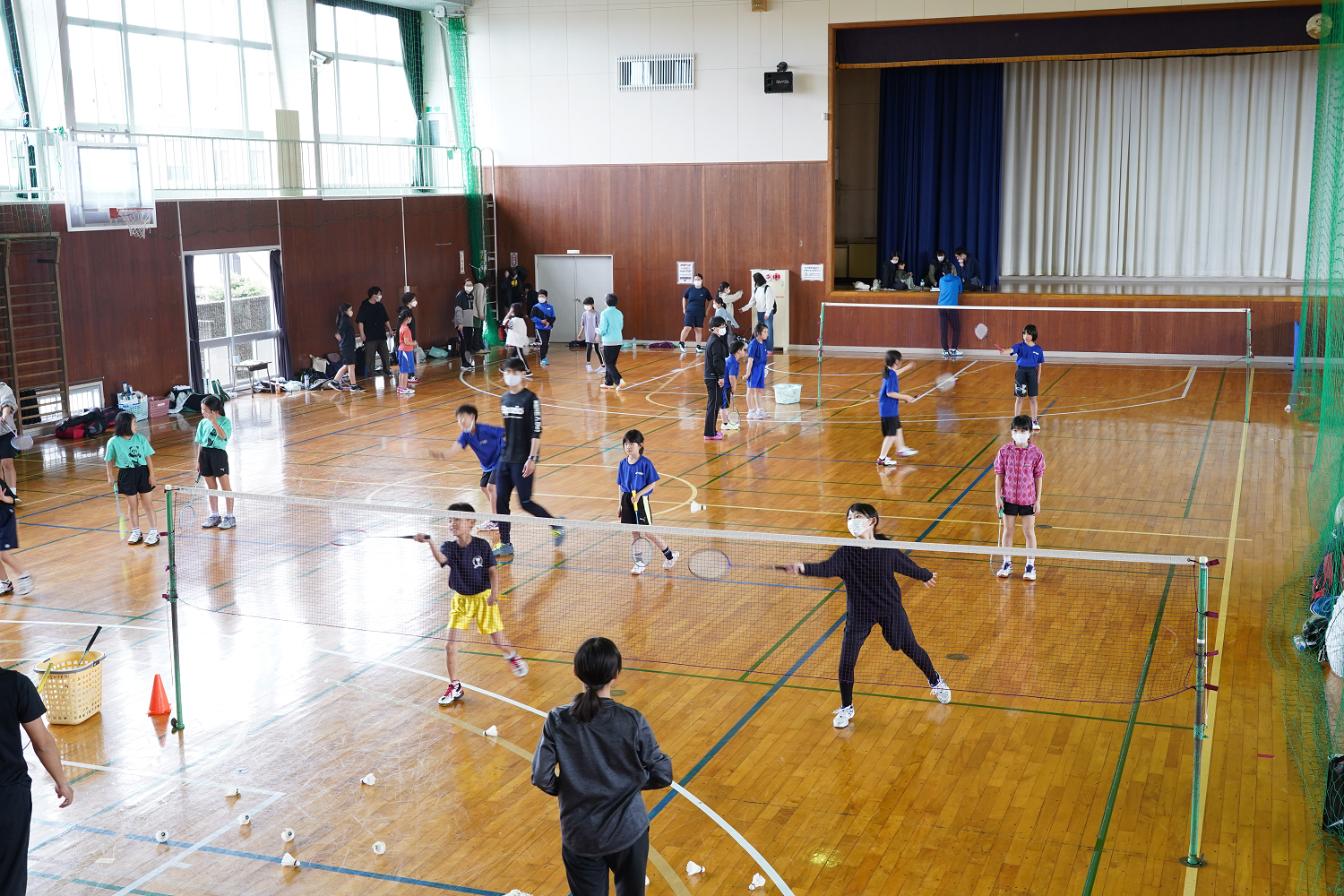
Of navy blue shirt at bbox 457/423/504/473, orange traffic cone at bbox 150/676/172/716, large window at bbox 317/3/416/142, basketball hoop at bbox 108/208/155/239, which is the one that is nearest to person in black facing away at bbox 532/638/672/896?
orange traffic cone at bbox 150/676/172/716

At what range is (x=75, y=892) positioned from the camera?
25.0ft

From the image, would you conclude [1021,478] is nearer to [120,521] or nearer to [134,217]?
[120,521]

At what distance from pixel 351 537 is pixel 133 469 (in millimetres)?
2793

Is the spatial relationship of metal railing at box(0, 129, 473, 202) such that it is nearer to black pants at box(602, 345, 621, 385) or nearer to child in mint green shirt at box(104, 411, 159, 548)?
black pants at box(602, 345, 621, 385)

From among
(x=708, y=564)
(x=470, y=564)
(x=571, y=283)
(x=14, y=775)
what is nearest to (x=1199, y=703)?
(x=708, y=564)

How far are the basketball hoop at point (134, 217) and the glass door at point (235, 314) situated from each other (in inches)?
113

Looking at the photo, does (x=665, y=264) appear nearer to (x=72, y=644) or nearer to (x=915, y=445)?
(x=915, y=445)

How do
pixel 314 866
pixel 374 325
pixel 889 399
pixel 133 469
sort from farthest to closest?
1. pixel 374 325
2. pixel 889 399
3. pixel 133 469
4. pixel 314 866

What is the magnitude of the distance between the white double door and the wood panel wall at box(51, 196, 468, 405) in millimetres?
2750

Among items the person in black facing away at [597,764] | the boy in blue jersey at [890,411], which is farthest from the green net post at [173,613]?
the boy in blue jersey at [890,411]

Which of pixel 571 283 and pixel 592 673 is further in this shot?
pixel 571 283

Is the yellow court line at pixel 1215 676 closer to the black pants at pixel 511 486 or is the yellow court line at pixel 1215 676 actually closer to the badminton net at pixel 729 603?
the badminton net at pixel 729 603

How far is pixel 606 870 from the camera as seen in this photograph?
5941mm

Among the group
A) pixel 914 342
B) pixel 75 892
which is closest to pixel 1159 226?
pixel 914 342
